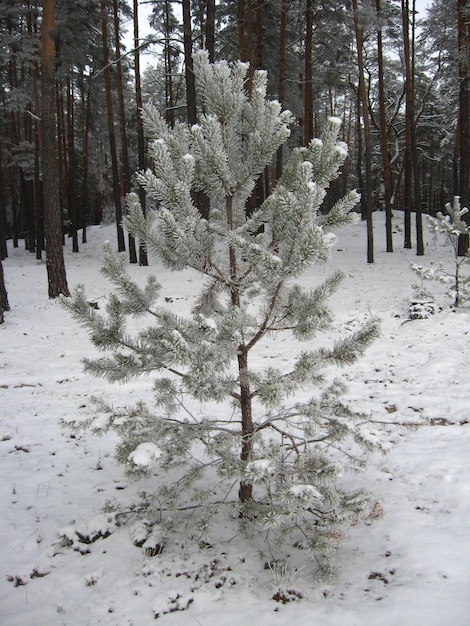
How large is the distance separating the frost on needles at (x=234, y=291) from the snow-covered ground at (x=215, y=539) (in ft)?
1.49

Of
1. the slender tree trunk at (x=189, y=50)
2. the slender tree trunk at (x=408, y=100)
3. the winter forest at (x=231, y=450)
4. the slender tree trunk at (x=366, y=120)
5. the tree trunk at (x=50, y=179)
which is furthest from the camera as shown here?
the slender tree trunk at (x=408, y=100)

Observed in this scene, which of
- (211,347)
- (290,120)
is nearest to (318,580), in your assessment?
(211,347)

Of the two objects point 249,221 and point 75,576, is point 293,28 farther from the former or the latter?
point 75,576

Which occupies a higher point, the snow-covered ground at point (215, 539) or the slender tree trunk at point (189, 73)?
the slender tree trunk at point (189, 73)

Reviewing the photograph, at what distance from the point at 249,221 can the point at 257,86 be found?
0.97 m

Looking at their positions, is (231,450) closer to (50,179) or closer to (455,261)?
(455,261)

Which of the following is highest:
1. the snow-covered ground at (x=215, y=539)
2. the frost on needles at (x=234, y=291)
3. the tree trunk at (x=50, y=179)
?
the tree trunk at (x=50, y=179)

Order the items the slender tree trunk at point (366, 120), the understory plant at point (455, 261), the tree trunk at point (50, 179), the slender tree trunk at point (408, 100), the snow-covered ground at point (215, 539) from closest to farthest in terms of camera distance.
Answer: the snow-covered ground at point (215, 539)
the understory plant at point (455, 261)
the tree trunk at point (50, 179)
the slender tree trunk at point (366, 120)
the slender tree trunk at point (408, 100)

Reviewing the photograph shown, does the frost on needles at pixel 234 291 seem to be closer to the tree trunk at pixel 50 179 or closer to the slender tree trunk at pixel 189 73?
the slender tree trunk at pixel 189 73

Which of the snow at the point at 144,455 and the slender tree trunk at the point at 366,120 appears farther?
the slender tree trunk at the point at 366,120

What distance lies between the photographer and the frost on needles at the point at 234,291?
2684 millimetres

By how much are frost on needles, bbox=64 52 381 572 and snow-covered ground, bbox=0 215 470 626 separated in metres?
0.46

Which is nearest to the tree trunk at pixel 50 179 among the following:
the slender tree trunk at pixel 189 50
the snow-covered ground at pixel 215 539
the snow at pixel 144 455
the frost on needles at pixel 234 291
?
the slender tree trunk at pixel 189 50

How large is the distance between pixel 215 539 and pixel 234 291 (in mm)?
2350
